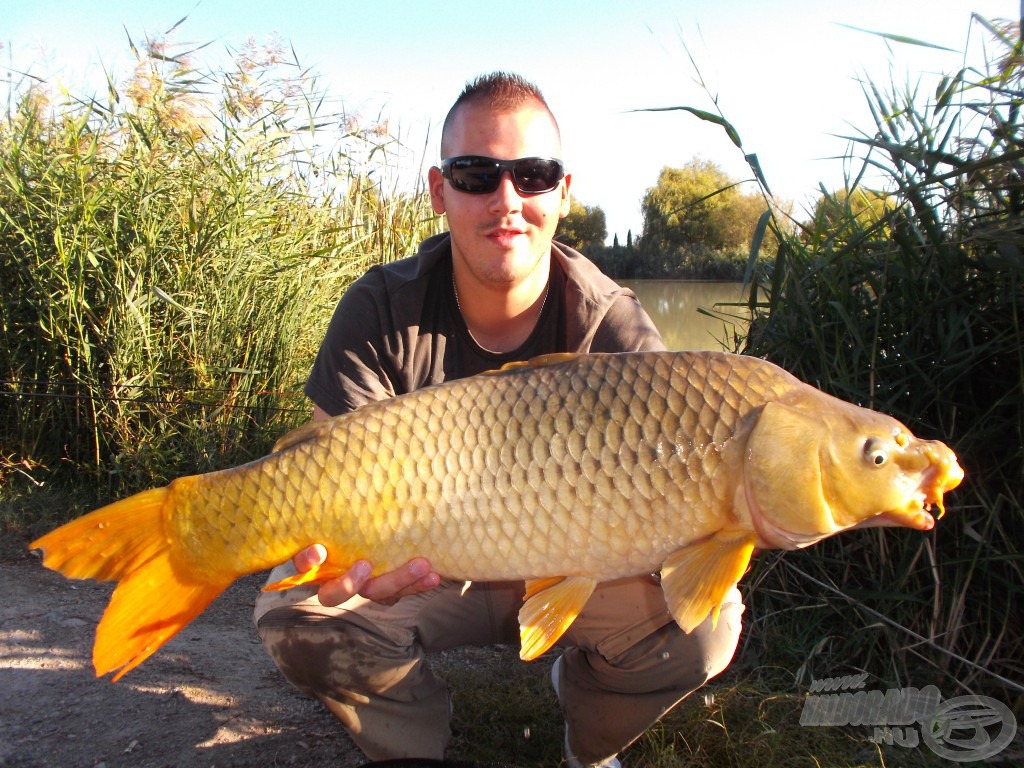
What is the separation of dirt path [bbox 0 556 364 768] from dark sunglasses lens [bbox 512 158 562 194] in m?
1.32

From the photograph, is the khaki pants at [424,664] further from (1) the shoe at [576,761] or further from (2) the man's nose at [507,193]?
(2) the man's nose at [507,193]

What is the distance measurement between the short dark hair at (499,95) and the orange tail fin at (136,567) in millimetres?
1087

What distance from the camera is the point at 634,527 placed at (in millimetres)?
1329

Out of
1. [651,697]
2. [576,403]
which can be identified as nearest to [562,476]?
[576,403]

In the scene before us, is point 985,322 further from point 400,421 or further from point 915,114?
point 400,421

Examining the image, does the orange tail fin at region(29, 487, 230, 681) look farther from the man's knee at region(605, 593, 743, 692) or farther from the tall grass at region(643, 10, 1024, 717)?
the tall grass at region(643, 10, 1024, 717)

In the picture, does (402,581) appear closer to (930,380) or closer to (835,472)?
(835,472)

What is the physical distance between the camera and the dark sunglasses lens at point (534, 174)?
1.88m

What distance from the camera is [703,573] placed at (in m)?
1.31

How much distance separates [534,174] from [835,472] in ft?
3.14

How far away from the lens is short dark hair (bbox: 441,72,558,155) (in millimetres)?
1980

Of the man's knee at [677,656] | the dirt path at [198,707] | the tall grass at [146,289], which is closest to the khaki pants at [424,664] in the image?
the man's knee at [677,656]

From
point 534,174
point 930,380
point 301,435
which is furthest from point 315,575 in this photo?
point 930,380

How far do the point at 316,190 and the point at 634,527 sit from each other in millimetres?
3415
